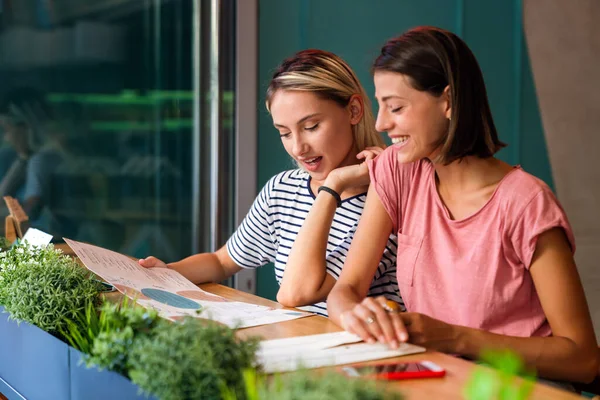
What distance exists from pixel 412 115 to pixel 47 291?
2.93ft

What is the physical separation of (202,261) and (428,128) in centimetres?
88

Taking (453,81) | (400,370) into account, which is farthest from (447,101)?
(400,370)

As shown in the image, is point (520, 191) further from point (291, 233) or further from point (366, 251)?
point (291, 233)

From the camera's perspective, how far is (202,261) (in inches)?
92.3

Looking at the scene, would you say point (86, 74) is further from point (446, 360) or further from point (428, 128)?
point (446, 360)

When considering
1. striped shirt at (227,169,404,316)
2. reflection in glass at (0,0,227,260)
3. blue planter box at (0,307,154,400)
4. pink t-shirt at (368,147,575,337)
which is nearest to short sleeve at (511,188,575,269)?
pink t-shirt at (368,147,575,337)

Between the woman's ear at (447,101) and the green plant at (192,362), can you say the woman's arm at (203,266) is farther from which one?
the green plant at (192,362)

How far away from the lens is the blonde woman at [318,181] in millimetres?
2096

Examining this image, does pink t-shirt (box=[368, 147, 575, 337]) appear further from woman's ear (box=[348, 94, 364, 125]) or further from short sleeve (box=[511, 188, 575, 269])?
woman's ear (box=[348, 94, 364, 125])

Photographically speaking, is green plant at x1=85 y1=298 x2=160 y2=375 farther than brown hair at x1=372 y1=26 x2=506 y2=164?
No

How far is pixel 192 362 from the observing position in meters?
0.97

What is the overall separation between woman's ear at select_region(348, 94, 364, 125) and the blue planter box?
3.66 ft

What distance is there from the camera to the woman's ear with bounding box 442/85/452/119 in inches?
70.0

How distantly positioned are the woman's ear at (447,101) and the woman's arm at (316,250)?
0.41 m
